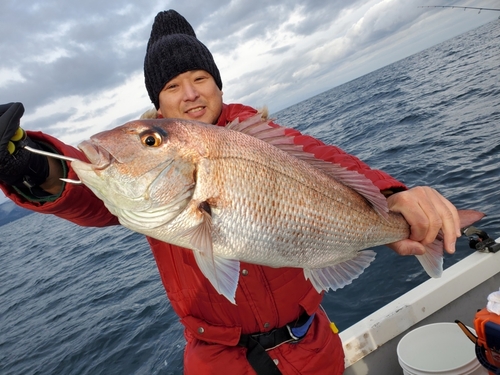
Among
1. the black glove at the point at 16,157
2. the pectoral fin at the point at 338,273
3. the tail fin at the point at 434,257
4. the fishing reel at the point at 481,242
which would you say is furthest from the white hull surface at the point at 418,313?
the black glove at the point at 16,157

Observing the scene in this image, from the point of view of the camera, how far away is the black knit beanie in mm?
3371

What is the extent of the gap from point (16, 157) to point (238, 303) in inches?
72.8

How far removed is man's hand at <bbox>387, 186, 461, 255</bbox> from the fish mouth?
6.65 ft

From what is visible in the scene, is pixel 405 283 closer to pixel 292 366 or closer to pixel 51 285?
pixel 292 366

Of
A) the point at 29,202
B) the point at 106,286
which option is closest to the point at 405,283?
the point at 29,202

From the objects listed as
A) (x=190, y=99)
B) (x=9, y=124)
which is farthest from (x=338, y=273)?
(x=9, y=124)

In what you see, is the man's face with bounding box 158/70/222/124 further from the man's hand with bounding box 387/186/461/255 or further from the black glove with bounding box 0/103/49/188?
the man's hand with bounding box 387/186/461/255

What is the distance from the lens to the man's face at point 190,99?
3168 mm

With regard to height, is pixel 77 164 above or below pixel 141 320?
above

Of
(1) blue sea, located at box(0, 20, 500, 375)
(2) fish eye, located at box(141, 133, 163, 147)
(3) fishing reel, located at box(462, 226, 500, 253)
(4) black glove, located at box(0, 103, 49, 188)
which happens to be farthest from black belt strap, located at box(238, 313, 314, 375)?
(1) blue sea, located at box(0, 20, 500, 375)

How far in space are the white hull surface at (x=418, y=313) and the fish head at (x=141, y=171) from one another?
323cm

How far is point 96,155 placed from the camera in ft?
6.01

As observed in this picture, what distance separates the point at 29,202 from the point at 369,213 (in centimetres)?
236

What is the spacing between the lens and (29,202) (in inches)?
87.6
